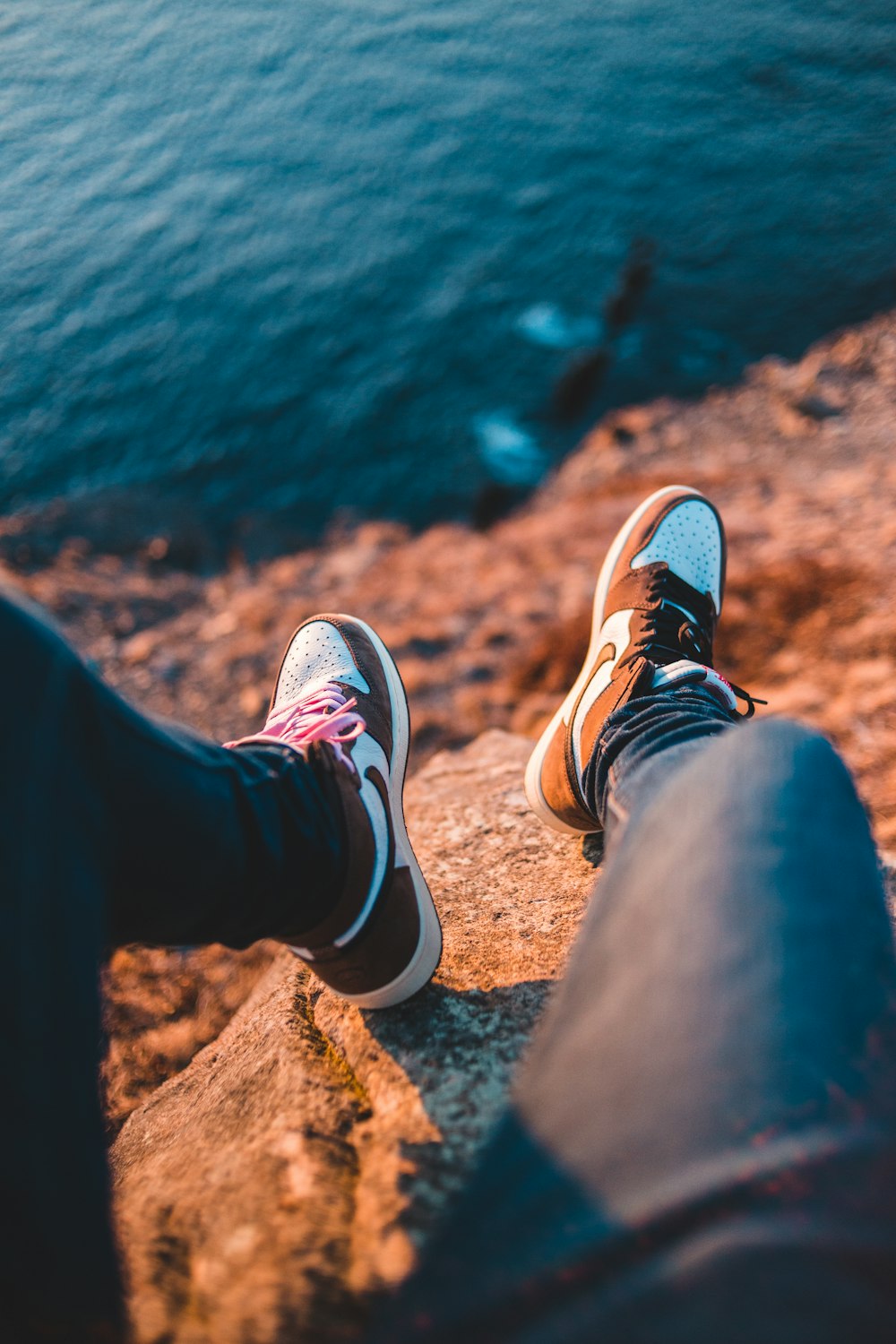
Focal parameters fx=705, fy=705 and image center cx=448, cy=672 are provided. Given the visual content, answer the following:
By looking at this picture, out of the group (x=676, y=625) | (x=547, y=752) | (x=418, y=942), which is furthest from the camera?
(x=676, y=625)

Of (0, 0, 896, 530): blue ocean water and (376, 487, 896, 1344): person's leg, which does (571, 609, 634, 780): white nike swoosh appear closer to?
(376, 487, 896, 1344): person's leg

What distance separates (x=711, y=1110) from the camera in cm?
73

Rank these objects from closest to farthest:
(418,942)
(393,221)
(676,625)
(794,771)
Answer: (794,771) < (418,942) < (676,625) < (393,221)

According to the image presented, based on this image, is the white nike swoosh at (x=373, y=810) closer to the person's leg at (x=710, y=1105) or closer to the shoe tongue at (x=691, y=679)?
the person's leg at (x=710, y=1105)

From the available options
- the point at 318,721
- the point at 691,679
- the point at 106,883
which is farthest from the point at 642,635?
the point at 106,883

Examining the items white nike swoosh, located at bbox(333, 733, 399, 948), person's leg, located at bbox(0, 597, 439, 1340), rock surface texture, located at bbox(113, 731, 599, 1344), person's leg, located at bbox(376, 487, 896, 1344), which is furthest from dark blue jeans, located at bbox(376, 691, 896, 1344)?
white nike swoosh, located at bbox(333, 733, 399, 948)

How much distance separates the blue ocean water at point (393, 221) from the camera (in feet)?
9.00

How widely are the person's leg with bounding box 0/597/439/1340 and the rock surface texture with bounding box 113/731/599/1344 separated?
0.15m

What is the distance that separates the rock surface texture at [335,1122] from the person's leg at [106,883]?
151mm

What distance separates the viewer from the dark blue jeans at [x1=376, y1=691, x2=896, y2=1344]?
Answer: 2.06 feet

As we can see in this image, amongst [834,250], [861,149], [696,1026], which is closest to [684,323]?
[834,250]

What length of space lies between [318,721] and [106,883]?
76 cm

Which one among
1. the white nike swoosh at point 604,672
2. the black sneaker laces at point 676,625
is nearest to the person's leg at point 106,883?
the white nike swoosh at point 604,672

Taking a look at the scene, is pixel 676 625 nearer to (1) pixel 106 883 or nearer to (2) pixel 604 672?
(2) pixel 604 672
